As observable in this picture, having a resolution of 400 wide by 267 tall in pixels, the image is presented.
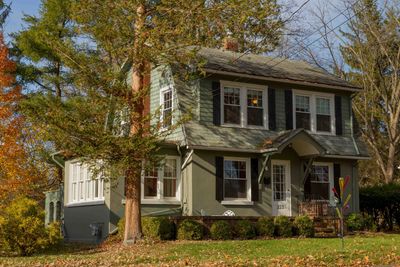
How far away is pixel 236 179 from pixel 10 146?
37.3ft

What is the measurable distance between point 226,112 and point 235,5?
6.43 m

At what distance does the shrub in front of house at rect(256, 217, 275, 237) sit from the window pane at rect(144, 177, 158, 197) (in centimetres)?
→ 405

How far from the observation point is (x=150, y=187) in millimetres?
→ 20344

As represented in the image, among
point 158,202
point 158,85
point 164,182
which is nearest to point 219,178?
point 164,182

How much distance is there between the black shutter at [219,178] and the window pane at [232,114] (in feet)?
5.42

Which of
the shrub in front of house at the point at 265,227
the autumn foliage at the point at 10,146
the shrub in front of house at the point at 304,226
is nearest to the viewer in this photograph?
the shrub in front of house at the point at 265,227

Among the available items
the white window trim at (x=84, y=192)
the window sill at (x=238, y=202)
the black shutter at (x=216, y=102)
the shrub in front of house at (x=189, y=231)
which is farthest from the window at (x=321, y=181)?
the white window trim at (x=84, y=192)

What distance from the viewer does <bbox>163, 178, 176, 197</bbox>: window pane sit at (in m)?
20.6

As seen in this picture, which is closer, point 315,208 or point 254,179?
point 254,179

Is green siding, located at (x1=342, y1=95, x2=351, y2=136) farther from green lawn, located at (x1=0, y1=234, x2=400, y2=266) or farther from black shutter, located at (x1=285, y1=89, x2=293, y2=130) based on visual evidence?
green lawn, located at (x1=0, y1=234, x2=400, y2=266)

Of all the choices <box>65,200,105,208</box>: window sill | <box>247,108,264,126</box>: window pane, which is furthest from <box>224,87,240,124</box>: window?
<box>65,200,105,208</box>: window sill

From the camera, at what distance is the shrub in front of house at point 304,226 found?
63.7ft

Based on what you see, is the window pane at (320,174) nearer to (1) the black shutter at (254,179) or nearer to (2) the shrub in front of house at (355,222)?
(2) the shrub in front of house at (355,222)

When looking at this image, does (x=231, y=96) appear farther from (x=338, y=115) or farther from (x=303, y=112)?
(x=338, y=115)
